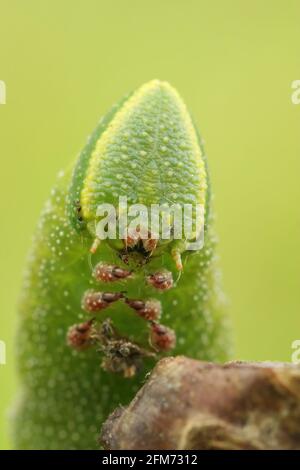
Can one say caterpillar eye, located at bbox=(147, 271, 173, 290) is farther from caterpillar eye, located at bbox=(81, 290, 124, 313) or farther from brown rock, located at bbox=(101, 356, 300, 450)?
brown rock, located at bbox=(101, 356, 300, 450)

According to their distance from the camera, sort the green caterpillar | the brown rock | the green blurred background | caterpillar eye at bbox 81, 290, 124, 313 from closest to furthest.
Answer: the brown rock → the green caterpillar → caterpillar eye at bbox 81, 290, 124, 313 → the green blurred background

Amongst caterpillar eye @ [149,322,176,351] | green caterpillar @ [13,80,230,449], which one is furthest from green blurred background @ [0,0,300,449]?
caterpillar eye @ [149,322,176,351]

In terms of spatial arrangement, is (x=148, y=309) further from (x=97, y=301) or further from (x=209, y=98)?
(x=209, y=98)

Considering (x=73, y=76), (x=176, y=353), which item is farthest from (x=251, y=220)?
(x=176, y=353)

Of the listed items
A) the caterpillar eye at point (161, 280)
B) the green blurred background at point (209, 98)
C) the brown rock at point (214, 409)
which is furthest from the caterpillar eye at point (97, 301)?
the green blurred background at point (209, 98)

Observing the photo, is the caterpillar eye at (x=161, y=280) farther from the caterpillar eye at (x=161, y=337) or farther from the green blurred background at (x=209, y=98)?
the green blurred background at (x=209, y=98)

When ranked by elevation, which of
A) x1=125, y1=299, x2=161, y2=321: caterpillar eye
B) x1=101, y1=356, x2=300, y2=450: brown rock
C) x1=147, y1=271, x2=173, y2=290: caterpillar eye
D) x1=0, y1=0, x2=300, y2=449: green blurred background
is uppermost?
x1=0, y1=0, x2=300, y2=449: green blurred background

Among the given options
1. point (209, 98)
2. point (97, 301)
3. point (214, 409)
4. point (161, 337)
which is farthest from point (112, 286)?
point (209, 98)

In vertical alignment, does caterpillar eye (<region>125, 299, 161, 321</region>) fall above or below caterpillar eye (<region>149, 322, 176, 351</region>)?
above
